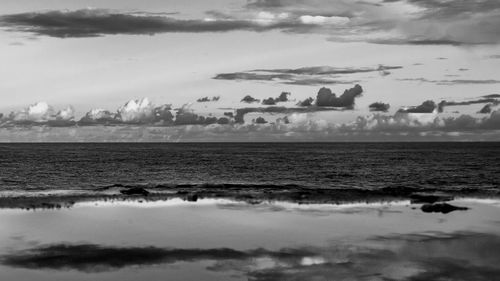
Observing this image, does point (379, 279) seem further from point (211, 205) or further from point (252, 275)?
point (211, 205)

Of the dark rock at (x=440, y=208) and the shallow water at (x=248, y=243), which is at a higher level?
the shallow water at (x=248, y=243)

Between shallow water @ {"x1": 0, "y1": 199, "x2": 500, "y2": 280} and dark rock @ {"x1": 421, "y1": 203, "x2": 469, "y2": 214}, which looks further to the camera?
dark rock @ {"x1": 421, "y1": 203, "x2": 469, "y2": 214}

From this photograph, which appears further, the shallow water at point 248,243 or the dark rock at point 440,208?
the dark rock at point 440,208

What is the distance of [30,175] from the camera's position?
3536 inches

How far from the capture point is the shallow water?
70.2 feet

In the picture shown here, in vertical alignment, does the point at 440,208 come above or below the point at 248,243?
below

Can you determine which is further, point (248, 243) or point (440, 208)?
point (440, 208)

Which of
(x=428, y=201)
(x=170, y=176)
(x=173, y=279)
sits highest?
(x=173, y=279)

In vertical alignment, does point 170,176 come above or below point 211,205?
below

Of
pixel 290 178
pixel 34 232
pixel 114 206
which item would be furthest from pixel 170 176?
pixel 34 232

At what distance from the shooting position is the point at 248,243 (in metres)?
27.0

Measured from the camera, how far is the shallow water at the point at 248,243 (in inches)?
843

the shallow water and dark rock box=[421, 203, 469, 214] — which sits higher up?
the shallow water

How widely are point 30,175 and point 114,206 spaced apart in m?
54.7
